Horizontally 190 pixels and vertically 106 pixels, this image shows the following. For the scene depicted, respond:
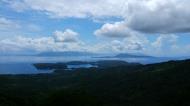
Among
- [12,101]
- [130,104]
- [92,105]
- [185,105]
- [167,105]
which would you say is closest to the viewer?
[92,105]

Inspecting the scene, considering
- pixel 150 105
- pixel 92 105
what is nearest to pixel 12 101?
pixel 92 105

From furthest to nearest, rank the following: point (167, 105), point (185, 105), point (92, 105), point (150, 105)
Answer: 1. point (150, 105)
2. point (167, 105)
3. point (185, 105)
4. point (92, 105)

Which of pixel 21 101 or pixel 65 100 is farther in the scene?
pixel 21 101

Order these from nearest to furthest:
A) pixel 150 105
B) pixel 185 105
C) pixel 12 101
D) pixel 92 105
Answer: pixel 92 105, pixel 185 105, pixel 12 101, pixel 150 105

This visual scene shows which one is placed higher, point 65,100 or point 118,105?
point 65,100

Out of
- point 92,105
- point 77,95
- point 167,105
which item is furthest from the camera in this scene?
point 167,105

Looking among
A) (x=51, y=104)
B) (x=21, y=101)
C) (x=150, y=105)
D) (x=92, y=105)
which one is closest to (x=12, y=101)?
(x=21, y=101)

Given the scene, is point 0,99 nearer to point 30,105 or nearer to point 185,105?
point 30,105

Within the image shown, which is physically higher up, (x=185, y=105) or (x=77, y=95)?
(x=77, y=95)

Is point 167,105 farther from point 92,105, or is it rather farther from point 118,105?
point 92,105
